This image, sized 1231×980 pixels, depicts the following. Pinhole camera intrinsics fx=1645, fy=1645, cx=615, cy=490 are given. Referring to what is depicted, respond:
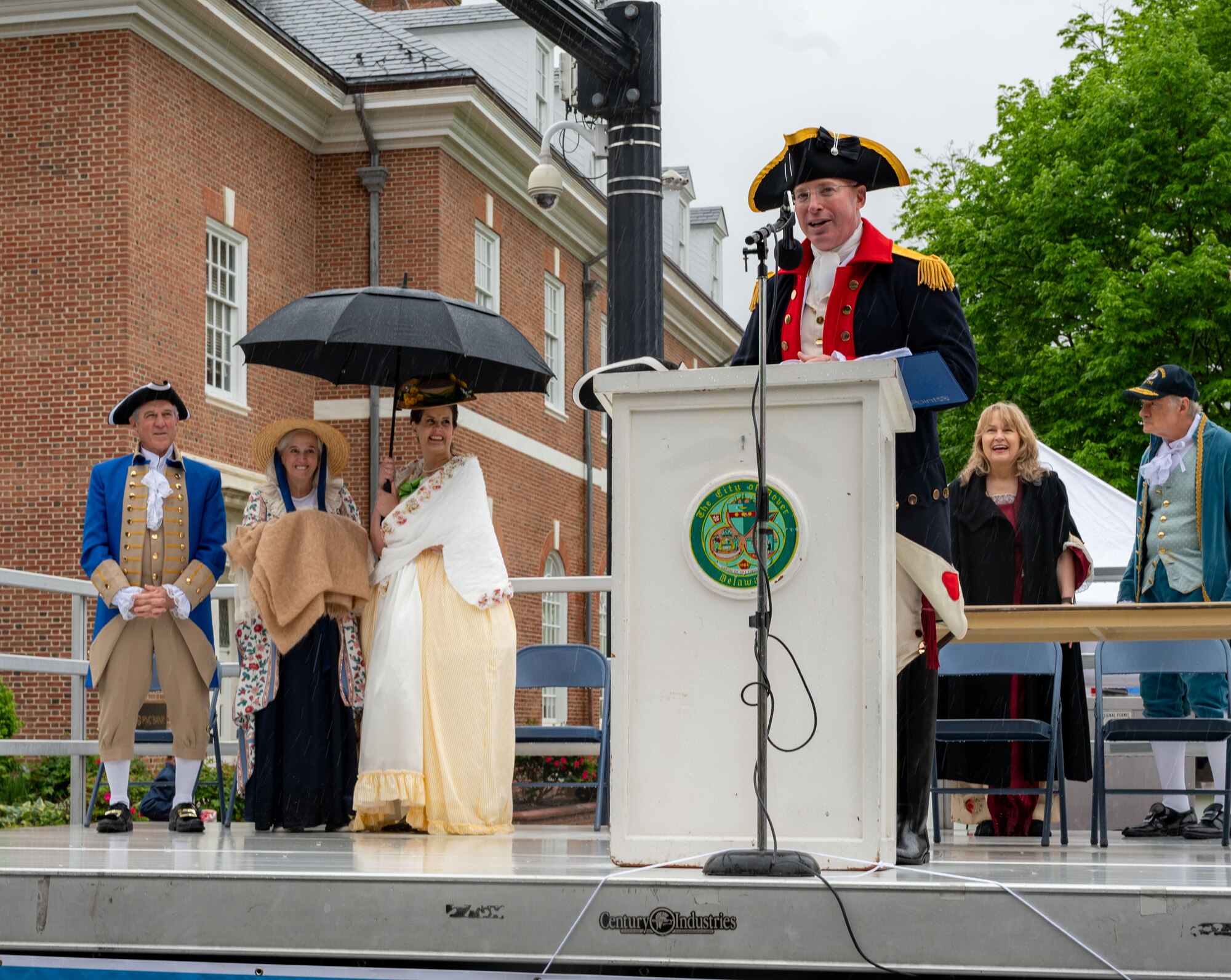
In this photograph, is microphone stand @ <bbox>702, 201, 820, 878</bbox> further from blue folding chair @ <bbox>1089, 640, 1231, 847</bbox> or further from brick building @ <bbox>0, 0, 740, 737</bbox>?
brick building @ <bbox>0, 0, 740, 737</bbox>

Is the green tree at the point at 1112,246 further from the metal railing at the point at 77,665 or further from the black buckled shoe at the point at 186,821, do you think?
the black buckled shoe at the point at 186,821

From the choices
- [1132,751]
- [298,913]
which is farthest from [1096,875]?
[1132,751]

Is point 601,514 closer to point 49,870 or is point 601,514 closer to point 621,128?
point 621,128

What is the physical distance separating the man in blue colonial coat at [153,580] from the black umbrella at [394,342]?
1.99 ft

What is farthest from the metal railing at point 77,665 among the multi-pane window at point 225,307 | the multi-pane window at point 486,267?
the multi-pane window at point 486,267

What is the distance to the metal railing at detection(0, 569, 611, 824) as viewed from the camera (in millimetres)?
8062

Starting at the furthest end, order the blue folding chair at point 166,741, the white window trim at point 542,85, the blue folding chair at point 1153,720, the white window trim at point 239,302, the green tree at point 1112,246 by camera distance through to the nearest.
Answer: the white window trim at point 542,85 → the green tree at point 1112,246 → the white window trim at point 239,302 → the blue folding chair at point 166,741 → the blue folding chair at point 1153,720

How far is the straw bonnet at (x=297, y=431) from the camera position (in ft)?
23.7

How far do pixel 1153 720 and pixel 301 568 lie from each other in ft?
11.7

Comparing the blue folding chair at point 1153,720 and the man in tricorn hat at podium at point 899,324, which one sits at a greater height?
the man in tricorn hat at podium at point 899,324

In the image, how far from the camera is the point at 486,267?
23.2m

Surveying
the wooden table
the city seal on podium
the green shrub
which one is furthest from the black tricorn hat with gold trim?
the green shrub

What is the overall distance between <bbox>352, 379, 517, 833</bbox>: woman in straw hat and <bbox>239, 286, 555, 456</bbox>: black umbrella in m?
0.27

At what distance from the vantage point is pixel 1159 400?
286 inches
